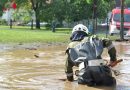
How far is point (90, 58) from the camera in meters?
9.23

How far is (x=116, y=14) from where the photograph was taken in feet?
124

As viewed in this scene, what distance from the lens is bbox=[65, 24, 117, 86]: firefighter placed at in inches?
362

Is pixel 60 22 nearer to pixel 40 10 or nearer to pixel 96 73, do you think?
pixel 40 10

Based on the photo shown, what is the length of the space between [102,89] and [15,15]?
2239 inches

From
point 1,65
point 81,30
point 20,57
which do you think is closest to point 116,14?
point 20,57

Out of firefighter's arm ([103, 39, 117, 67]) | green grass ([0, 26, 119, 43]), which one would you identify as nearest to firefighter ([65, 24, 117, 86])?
firefighter's arm ([103, 39, 117, 67])

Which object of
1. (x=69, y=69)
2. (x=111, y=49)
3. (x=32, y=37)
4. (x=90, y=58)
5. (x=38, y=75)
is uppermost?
(x=111, y=49)

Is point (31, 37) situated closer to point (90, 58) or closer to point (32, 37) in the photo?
point (32, 37)

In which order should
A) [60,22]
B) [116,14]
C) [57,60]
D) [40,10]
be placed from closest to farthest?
[57,60], [116,14], [40,10], [60,22]

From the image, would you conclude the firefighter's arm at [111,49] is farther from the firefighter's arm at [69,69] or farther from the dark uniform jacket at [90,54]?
the firefighter's arm at [69,69]

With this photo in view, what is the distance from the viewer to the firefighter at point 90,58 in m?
9.20

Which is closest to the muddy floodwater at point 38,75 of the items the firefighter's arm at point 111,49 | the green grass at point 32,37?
the firefighter's arm at point 111,49

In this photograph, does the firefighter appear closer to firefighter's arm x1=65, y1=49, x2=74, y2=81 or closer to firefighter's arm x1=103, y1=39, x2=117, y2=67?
firefighter's arm x1=103, y1=39, x2=117, y2=67

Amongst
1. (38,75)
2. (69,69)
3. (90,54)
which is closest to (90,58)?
(90,54)
